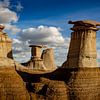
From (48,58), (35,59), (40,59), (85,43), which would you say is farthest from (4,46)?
(48,58)

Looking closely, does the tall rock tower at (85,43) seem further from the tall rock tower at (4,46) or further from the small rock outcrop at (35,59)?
the small rock outcrop at (35,59)

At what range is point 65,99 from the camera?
42.1m

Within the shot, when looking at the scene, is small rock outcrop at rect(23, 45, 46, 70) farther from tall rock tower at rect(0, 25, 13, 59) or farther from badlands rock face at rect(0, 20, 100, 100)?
tall rock tower at rect(0, 25, 13, 59)

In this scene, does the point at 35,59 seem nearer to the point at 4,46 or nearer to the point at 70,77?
the point at 70,77

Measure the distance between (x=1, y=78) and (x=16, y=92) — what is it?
1913 mm

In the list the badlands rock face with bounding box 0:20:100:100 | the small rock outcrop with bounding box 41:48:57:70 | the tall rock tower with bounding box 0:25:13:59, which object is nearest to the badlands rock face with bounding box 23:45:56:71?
the small rock outcrop with bounding box 41:48:57:70

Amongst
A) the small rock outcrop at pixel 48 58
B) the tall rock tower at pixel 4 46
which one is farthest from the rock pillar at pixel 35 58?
the tall rock tower at pixel 4 46

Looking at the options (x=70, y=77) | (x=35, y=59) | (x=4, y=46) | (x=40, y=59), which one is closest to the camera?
(x=4, y=46)

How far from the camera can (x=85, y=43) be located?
43.2m

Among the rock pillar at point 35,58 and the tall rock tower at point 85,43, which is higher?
the tall rock tower at point 85,43

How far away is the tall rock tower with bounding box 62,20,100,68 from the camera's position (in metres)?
43.2

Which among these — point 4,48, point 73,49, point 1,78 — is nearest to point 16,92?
point 1,78

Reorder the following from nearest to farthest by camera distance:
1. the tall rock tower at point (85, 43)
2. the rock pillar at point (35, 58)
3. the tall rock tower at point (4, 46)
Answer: the tall rock tower at point (4, 46), the tall rock tower at point (85, 43), the rock pillar at point (35, 58)

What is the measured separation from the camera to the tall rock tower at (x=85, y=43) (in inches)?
1700
